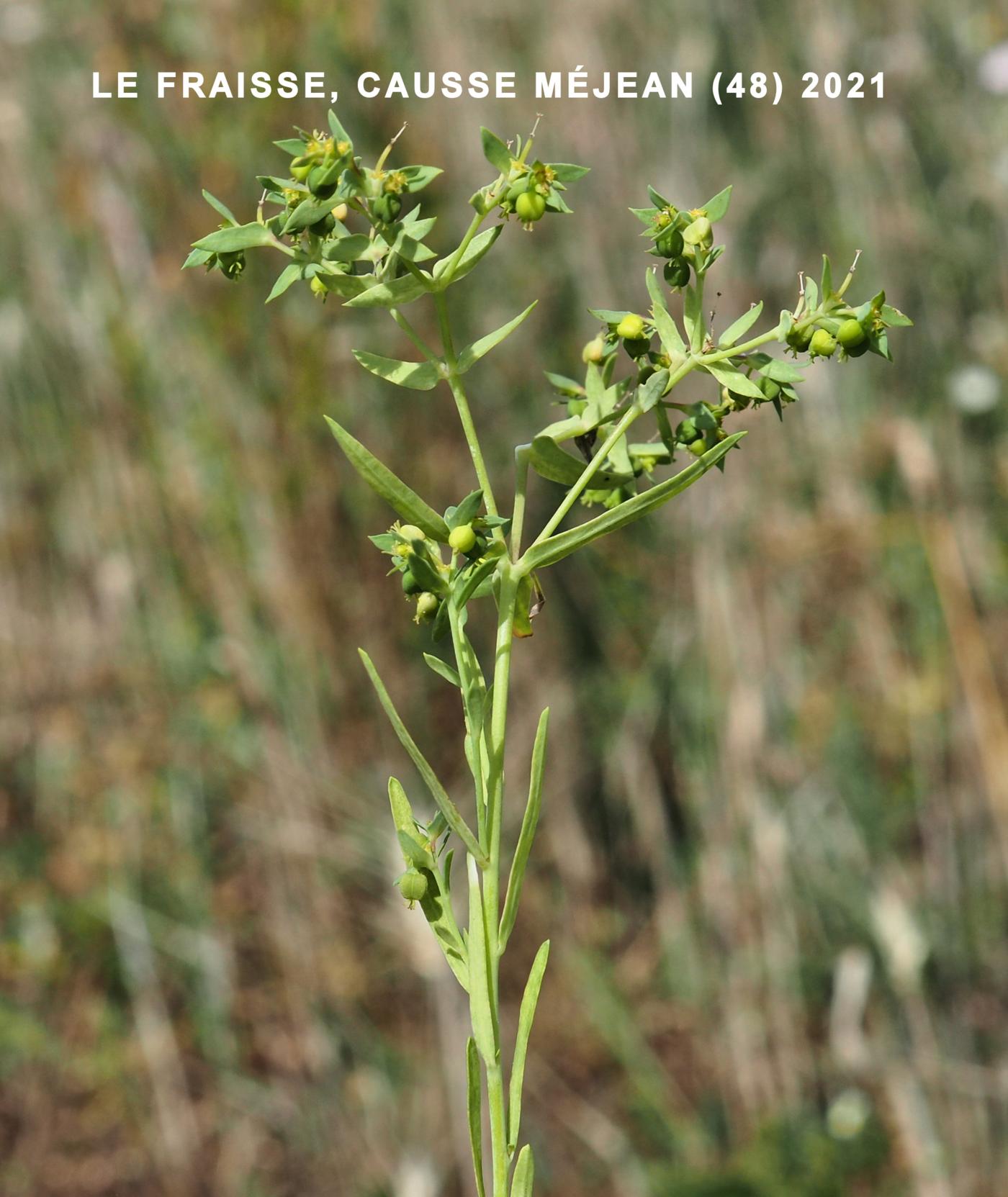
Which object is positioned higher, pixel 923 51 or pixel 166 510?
pixel 923 51

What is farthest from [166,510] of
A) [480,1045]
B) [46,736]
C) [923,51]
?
[480,1045]

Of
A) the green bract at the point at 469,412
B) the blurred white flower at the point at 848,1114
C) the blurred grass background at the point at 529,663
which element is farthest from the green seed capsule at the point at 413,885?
the blurred white flower at the point at 848,1114

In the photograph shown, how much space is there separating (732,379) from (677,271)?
0.18 ft

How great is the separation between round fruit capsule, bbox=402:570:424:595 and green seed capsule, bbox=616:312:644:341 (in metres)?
0.13

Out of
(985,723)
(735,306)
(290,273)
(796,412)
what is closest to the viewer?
(290,273)

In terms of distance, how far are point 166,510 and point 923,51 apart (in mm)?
1673

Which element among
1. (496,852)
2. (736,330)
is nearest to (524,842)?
(496,852)

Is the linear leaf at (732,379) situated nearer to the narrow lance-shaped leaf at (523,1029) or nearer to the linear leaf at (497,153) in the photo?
the linear leaf at (497,153)

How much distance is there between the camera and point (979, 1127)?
197 cm

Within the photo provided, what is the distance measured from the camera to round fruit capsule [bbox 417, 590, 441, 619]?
1.70ft

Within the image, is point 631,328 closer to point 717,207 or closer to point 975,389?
point 717,207

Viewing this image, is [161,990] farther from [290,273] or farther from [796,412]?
[290,273]

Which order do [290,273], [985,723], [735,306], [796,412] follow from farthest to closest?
[796,412]
[735,306]
[985,723]
[290,273]

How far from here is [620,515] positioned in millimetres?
496
